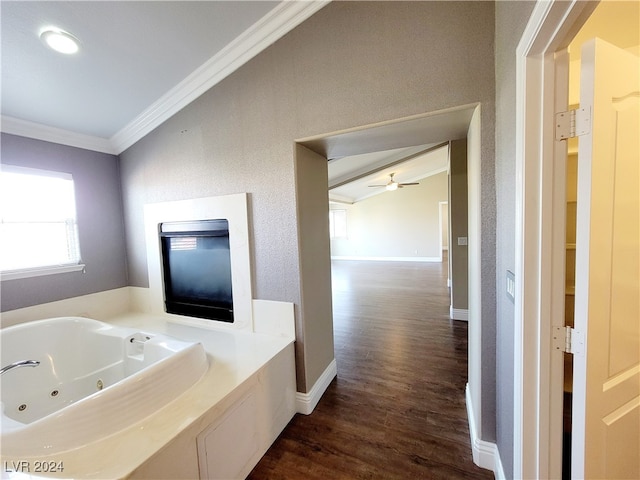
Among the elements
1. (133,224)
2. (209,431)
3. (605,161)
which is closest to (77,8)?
(133,224)

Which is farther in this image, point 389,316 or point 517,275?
point 389,316

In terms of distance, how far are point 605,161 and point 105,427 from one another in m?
2.12

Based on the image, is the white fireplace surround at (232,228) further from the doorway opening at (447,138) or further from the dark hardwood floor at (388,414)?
the dark hardwood floor at (388,414)

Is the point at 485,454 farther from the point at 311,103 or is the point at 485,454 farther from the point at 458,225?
the point at 458,225

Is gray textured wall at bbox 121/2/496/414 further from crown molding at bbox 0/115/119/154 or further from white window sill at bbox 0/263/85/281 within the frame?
white window sill at bbox 0/263/85/281

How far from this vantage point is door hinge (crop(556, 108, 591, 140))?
85cm

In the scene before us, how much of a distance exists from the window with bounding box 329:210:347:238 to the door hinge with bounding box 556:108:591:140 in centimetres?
957

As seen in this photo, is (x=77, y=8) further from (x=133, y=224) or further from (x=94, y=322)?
(x=94, y=322)

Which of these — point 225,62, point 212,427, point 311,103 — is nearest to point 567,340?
point 212,427

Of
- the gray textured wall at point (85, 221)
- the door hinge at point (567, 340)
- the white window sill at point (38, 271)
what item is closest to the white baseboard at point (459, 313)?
the door hinge at point (567, 340)

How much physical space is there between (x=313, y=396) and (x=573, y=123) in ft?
7.15

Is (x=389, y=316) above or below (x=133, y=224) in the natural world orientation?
below

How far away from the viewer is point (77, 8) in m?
1.50

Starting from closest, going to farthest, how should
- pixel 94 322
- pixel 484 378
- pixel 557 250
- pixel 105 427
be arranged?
1. pixel 557 250
2. pixel 105 427
3. pixel 484 378
4. pixel 94 322
